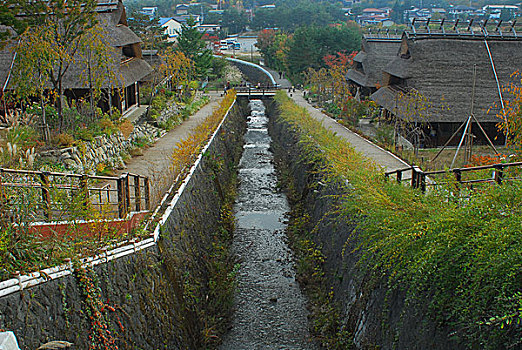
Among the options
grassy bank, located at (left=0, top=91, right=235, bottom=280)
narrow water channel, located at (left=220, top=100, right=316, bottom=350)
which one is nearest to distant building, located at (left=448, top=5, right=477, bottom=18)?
narrow water channel, located at (left=220, top=100, right=316, bottom=350)

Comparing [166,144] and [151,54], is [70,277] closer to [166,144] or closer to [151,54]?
[166,144]

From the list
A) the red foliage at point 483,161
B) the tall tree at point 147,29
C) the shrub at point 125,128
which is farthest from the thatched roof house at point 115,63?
the tall tree at point 147,29

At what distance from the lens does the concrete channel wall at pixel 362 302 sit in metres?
5.23

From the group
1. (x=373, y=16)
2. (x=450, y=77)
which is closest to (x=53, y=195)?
(x=450, y=77)

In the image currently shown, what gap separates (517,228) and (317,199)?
7.91 m

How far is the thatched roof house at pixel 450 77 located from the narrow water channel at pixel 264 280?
6.48m

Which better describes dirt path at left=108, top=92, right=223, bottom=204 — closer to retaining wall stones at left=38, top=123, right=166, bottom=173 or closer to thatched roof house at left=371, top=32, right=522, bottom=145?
retaining wall stones at left=38, top=123, right=166, bottom=173

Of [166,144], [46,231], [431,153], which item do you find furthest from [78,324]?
[431,153]

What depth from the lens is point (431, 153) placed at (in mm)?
17875

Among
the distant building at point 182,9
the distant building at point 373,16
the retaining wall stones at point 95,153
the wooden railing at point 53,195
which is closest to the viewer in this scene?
the wooden railing at point 53,195

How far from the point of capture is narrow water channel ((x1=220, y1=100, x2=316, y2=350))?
8.54 m

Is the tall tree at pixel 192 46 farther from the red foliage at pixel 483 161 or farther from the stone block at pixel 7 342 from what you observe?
the stone block at pixel 7 342

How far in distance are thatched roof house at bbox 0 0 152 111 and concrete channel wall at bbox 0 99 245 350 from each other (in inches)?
339

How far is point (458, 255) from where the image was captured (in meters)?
4.62
